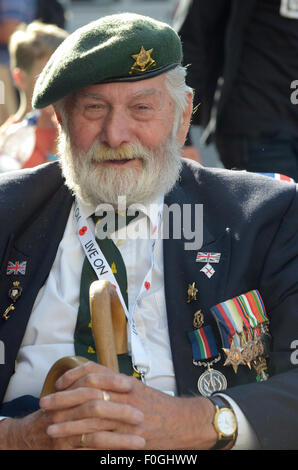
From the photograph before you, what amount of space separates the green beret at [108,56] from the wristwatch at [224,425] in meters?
1.24

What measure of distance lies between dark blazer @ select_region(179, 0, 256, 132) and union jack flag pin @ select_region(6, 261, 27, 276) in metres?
1.96

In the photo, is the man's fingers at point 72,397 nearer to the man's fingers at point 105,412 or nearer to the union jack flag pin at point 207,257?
the man's fingers at point 105,412

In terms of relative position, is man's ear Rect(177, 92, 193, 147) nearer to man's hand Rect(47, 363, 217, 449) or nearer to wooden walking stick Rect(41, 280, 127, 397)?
wooden walking stick Rect(41, 280, 127, 397)

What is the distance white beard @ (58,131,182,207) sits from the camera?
3277 mm

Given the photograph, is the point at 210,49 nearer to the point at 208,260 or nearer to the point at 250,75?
the point at 250,75

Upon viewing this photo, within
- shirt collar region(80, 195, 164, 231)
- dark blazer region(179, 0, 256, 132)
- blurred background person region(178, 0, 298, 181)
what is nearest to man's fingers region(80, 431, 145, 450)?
shirt collar region(80, 195, 164, 231)

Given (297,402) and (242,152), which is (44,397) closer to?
(297,402)

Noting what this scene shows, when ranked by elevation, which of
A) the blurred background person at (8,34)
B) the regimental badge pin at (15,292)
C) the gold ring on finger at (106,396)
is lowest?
the blurred background person at (8,34)

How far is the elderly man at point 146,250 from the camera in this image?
310 centimetres

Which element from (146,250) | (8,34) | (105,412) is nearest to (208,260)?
(146,250)

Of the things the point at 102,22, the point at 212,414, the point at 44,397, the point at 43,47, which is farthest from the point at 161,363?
the point at 43,47

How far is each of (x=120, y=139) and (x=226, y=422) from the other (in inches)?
43.3

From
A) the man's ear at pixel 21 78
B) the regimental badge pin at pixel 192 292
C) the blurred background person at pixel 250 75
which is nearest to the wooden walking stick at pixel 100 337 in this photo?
the regimental badge pin at pixel 192 292

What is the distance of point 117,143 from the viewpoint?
10.6 ft
